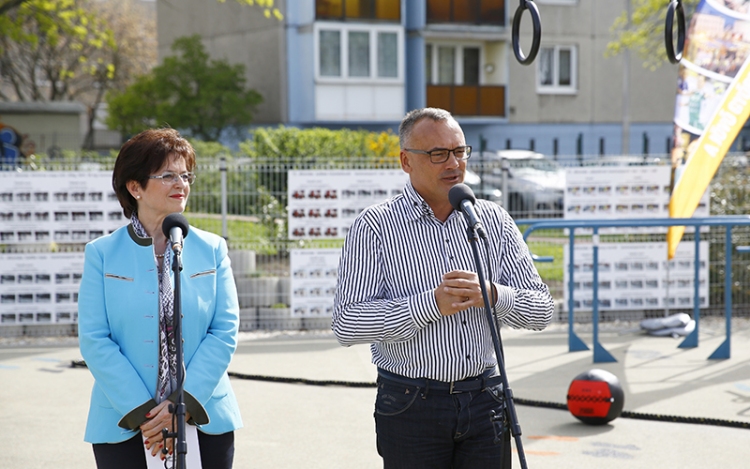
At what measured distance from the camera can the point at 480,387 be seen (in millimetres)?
3400

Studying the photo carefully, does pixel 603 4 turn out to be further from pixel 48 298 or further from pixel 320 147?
pixel 48 298

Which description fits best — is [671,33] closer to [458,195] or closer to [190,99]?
[458,195]

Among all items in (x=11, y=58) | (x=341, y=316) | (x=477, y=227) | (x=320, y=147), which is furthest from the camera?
(x=11, y=58)

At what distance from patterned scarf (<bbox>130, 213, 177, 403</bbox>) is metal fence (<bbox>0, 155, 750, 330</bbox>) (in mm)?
7058

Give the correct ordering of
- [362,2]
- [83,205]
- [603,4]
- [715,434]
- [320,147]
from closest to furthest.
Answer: [715,434]
[83,205]
[320,147]
[362,2]
[603,4]

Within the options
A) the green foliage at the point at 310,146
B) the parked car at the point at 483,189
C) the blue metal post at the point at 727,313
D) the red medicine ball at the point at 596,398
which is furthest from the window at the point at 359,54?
the red medicine ball at the point at 596,398

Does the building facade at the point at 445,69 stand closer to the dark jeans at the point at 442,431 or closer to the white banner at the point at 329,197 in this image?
the white banner at the point at 329,197

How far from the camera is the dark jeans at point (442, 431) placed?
3316 mm

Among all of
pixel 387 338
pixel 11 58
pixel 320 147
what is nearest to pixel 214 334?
pixel 387 338

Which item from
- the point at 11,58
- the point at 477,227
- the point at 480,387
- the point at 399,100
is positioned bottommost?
the point at 480,387

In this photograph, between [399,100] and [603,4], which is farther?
[603,4]

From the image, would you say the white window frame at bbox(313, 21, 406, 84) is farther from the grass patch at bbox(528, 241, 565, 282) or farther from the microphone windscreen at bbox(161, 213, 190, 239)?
the microphone windscreen at bbox(161, 213, 190, 239)

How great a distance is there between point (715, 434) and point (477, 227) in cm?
425

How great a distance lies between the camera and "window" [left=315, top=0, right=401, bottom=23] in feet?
94.2
